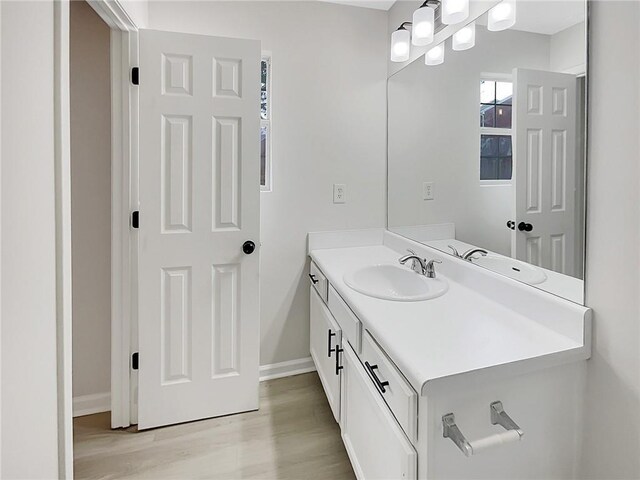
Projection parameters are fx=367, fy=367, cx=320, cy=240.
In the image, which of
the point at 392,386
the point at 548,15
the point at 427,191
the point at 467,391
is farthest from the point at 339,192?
the point at 467,391

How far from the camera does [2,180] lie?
741mm

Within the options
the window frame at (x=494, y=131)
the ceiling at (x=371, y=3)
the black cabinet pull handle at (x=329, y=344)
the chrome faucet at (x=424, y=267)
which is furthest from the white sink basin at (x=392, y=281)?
the ceiling at (x=371, y=3)

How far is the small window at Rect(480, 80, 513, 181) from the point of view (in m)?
1.42

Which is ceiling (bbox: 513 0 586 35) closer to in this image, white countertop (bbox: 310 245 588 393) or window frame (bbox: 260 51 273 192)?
white countertop (bbox: 310 245 588 393)

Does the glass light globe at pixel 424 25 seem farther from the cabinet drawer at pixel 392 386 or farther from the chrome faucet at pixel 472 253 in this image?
the cabinet drawer at pixel 392 386

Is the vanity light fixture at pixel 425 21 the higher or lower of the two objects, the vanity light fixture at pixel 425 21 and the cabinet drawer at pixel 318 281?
the higher

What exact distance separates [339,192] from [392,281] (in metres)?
0.74

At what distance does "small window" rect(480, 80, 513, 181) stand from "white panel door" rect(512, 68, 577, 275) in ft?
0.13

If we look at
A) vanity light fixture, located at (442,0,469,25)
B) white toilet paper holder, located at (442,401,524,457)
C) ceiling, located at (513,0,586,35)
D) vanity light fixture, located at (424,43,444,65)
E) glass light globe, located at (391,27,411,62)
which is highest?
glass light globe, located at (391,27,411,62)

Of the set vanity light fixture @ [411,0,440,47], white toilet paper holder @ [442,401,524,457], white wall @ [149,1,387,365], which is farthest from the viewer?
white wall @ [149,1,387,365]

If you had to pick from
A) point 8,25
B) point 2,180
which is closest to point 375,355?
point 2,180

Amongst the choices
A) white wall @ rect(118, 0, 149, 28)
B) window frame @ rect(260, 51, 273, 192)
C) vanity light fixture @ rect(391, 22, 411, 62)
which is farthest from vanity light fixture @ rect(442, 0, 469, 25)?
white wall @ rect(118, 0, 149, 28)

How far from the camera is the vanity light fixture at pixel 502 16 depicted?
54.2 inches

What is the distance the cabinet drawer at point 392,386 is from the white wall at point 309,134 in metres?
1.13
